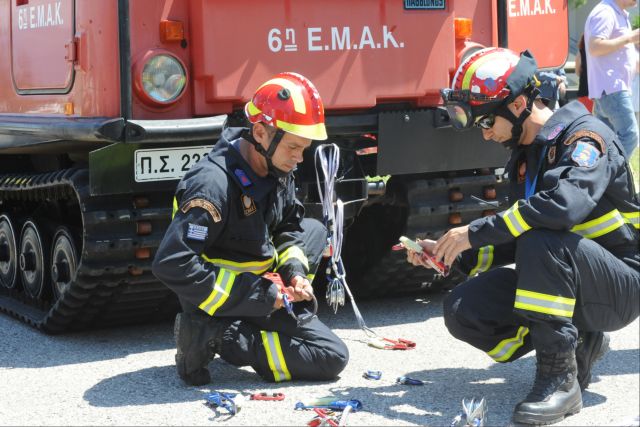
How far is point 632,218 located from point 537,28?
2269 millimetres

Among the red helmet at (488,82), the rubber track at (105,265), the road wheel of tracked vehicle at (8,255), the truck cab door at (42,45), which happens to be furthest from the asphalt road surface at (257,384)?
the truck cab door at (42,45)

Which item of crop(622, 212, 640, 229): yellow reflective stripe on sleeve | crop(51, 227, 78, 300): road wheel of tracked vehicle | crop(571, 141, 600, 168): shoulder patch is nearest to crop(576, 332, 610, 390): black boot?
crop(622, 212, 640, 229): yellow reflective stripe on sleeve

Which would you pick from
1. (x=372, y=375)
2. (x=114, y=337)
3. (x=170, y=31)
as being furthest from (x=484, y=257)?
(x=114, y=337)

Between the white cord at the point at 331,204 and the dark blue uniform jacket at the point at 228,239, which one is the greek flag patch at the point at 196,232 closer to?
the dark blue uniform jacket at the point at 228,239

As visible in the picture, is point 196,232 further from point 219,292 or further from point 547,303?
point 547,303

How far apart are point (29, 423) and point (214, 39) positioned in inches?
80.0

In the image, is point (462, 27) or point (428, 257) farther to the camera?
point (462, 27)

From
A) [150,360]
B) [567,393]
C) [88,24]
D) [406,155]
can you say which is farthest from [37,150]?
[567,393]

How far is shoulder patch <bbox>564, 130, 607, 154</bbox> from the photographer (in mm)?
4703

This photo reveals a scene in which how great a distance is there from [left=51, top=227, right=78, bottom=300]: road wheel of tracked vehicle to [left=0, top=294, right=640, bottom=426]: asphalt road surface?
0.91ft

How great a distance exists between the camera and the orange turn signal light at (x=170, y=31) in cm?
567

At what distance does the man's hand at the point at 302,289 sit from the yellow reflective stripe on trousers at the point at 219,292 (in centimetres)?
28

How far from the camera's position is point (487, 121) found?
194 inches

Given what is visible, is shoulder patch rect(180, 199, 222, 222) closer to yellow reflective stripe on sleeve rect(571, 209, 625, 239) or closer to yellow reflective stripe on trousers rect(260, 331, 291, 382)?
yellow reflective stripe on trousers rect(260, 331, 291, 382)
